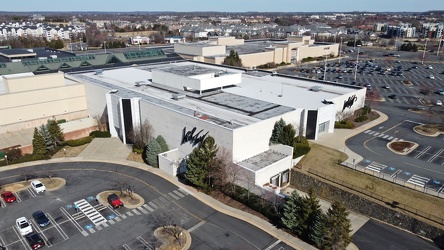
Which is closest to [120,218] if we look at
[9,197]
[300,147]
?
[9,197]

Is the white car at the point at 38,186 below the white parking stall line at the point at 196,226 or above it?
above

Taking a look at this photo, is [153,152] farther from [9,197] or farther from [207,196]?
[9,197]

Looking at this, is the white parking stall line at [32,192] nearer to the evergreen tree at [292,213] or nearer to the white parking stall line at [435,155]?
the evergreen tree at [292,213]

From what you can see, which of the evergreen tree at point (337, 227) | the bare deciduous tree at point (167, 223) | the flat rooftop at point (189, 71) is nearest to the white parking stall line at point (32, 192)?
the bare deciduous tree at point (167, 223)

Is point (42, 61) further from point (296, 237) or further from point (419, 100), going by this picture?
point (419, 100)

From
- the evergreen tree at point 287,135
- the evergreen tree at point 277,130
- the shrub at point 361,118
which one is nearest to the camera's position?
the evergreen tree at point 287,135

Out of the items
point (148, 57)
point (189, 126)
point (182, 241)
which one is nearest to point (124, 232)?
point (182, 241)

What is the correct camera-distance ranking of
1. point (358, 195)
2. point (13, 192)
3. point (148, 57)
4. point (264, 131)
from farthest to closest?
point (148, 57), point (264, 131), point (13, 192), point (358, 195)

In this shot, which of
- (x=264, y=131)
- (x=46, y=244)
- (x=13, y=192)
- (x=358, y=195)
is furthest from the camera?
(x=264, y=131)
